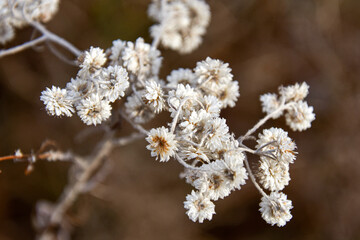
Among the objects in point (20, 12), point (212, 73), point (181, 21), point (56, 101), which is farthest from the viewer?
point (181, 21)


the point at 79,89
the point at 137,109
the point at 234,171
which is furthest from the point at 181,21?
the point at 234,171

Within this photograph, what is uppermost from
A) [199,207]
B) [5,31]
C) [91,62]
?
[5,31]

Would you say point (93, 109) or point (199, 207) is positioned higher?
point (93, 109)

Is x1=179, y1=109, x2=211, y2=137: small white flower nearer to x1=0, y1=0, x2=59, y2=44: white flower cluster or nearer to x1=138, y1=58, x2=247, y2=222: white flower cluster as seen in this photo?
x1=138, y1=58, x2=247, y2=222: white flower cluster

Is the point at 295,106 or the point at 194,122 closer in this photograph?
the point at 194,122

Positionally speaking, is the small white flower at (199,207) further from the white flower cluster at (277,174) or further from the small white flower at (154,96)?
the small white flower at (154,96)

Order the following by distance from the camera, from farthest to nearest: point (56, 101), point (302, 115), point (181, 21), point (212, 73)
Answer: point (181, 21) → point (302, 115) → point (212, 73) → point (56, 101)

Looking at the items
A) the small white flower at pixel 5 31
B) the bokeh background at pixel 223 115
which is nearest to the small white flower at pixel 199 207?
the small white flower at pixel 5 31

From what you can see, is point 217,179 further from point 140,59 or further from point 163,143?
point 140,59
